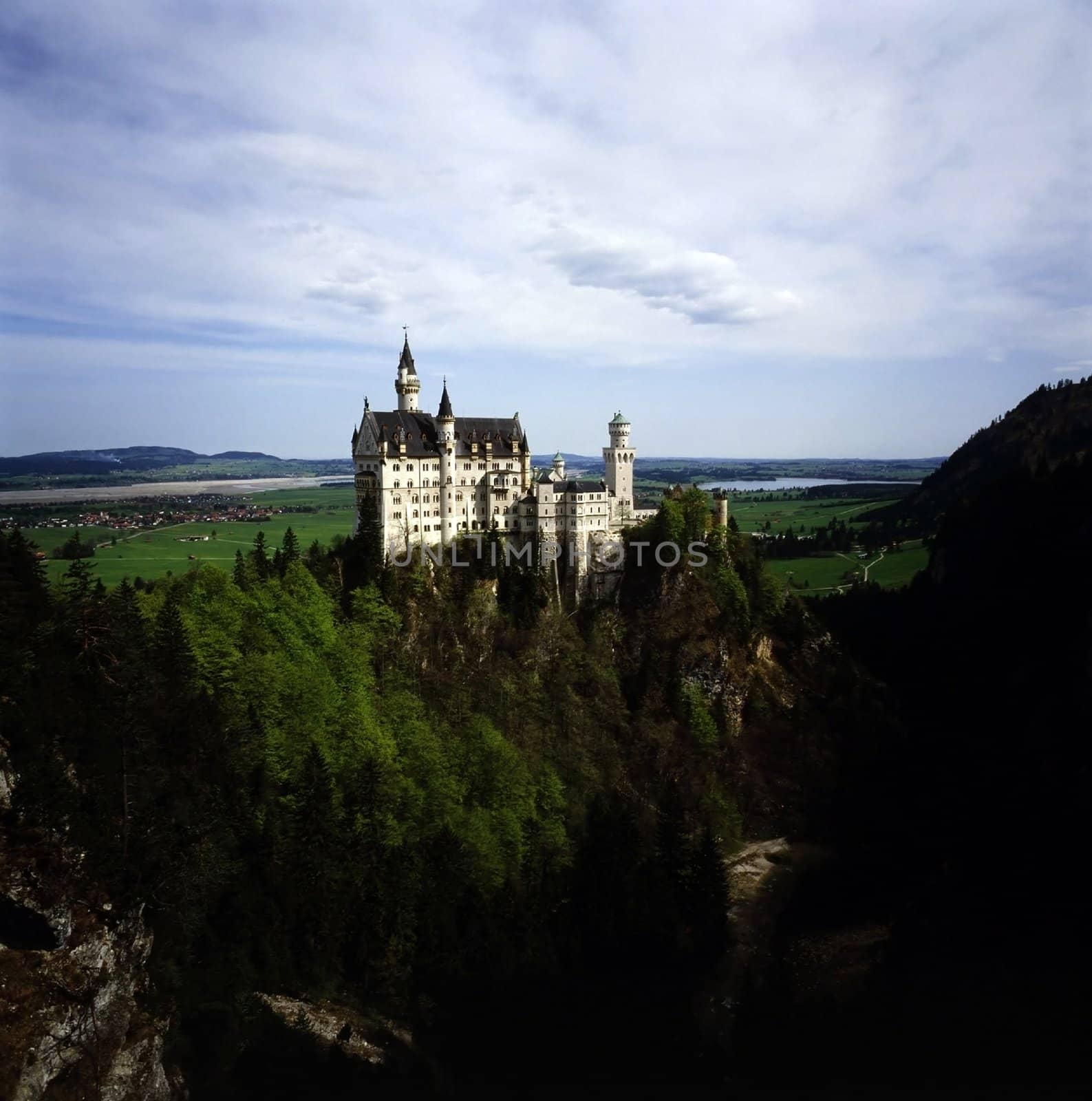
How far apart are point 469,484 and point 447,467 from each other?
3.44 meters

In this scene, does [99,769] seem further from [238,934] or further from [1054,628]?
[1054,628]

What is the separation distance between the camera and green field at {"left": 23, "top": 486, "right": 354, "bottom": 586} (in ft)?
303

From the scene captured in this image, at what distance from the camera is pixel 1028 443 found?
182 metres

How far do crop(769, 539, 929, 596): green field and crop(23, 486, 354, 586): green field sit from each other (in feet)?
267

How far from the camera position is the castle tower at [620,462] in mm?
87438

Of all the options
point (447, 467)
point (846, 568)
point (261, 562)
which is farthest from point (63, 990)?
point (846, 568)

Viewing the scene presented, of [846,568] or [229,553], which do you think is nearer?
[229,553]

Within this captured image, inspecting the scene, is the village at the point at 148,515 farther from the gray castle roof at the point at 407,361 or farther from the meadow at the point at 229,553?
the gray castle roof at the point at 407,361

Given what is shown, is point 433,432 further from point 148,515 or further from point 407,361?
point 148,515

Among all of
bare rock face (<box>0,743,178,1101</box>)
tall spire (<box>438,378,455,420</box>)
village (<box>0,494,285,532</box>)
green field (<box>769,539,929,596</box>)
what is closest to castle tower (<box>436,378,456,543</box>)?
tall spire (<box>438,378,455,420</box>)

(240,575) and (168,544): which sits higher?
(240,575)

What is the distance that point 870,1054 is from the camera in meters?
49.6

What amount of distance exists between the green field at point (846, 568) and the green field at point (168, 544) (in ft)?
267

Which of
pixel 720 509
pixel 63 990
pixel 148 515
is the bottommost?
pixel 63 990
